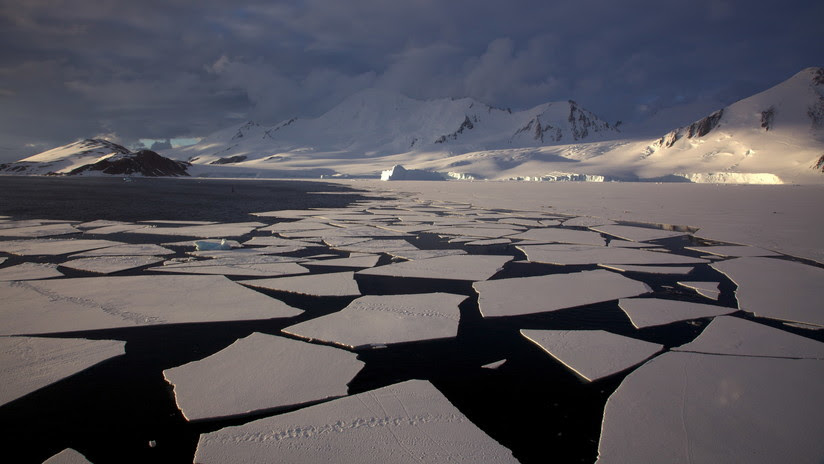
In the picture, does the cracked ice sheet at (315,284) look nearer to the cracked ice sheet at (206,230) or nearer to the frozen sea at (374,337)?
the frozen sea at (374,337)

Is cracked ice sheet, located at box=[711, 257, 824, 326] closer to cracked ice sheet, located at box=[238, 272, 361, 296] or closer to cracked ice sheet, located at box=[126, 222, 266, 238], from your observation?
cracked ice sheet, located at box=[238, 272, 361, 296]

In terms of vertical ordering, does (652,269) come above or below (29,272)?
below

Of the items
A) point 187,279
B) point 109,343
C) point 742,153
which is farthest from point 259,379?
point 742,153

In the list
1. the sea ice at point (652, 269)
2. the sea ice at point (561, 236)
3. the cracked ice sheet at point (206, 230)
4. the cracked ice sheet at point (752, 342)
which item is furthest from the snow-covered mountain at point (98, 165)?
the cracked ice sheet at point (752, 342)

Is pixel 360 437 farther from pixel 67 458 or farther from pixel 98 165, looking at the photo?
pixel 98 165

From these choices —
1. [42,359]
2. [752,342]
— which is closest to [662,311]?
[752,342]

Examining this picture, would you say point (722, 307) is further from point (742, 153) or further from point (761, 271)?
point (742, 153)
